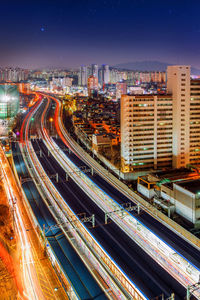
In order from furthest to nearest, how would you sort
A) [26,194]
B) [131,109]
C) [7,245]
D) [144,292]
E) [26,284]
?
[131,109] → [26,194] → [7,245] → [26,284] → [144,292]

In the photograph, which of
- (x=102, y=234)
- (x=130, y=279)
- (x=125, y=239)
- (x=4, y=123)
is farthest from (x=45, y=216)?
(x=4, y=123)

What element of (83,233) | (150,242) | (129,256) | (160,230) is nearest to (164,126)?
(160,230)

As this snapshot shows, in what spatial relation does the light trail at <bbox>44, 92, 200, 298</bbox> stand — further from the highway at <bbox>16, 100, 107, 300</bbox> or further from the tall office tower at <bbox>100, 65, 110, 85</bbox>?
the tall office tower at <bbox>100, 65, 110, 85</bbox>

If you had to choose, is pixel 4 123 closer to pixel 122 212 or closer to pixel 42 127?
pixel 42 127

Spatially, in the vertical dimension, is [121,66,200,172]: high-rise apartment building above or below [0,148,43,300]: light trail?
above

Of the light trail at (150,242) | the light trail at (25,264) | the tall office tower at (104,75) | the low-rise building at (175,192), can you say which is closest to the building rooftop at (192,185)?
the low-rise building at (175,192)

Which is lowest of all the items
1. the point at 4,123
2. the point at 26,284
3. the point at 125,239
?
the point at 26,284

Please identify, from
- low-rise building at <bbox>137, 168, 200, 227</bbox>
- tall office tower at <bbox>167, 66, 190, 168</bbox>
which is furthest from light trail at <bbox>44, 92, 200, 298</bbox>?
tall office tower at <bbox>167, 66, 190, 168</bbox>

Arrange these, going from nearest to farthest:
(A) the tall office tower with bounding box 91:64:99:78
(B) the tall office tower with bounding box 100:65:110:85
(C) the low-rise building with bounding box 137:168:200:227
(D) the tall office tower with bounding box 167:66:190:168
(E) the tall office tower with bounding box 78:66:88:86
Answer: (C) the low-rise building with bounding box 137:168:200:227, (D) the tall office tower with bounding box 167:66:190:168, (A) the tall office tower with bounding box 91:64:99:78, (B) the tall office tower with bounding box 100:65:110:85, (E) the tall office tower with bounding box 78:66:88:86
